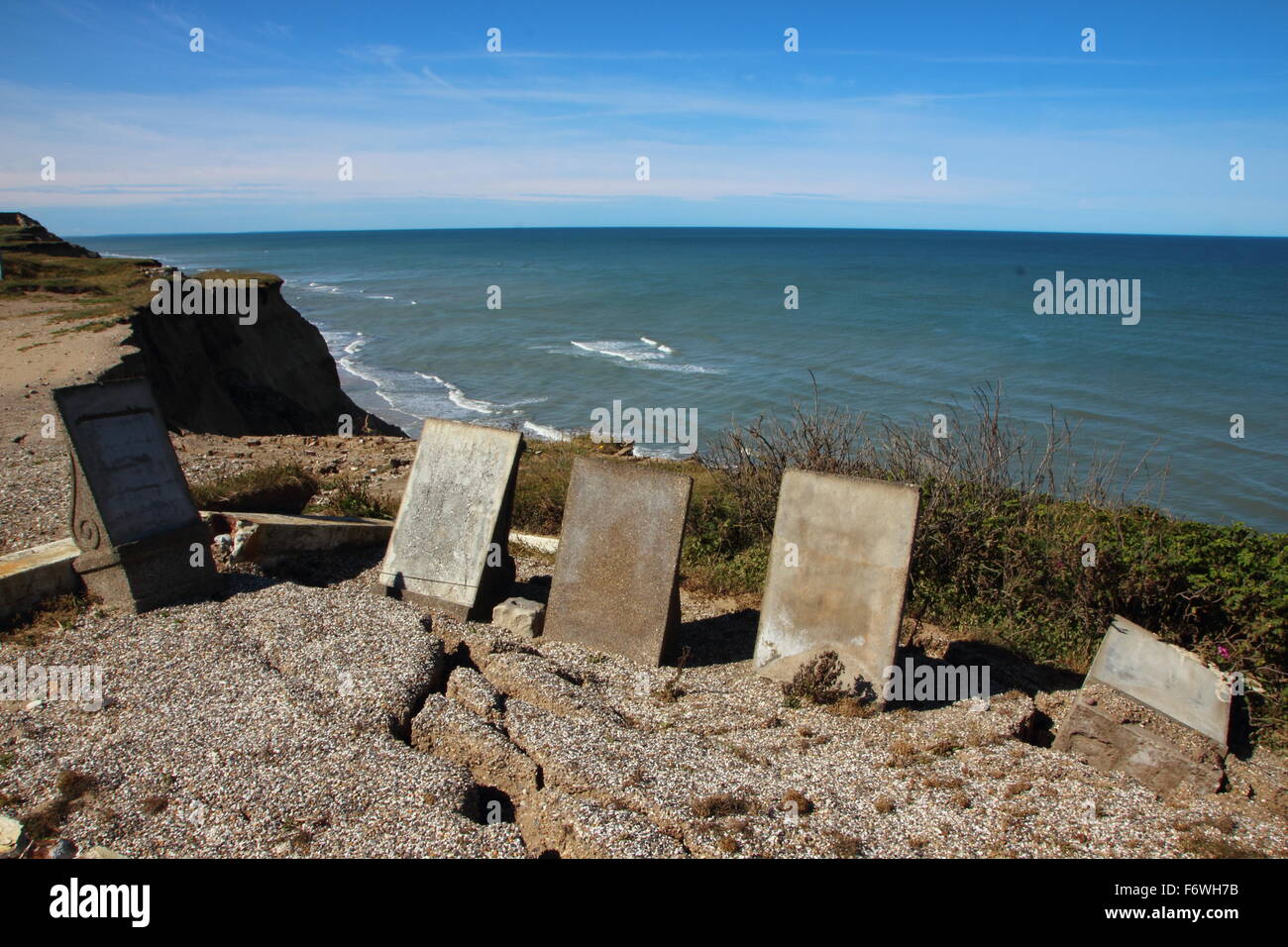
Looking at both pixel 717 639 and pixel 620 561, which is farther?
pixel 717 639

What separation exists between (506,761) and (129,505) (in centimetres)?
394

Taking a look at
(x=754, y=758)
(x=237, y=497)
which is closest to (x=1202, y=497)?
(x=754, y=758)

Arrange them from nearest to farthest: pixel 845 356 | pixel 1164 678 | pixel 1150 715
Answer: pixel 1150 715 → pixel 1164 678 → pixel 845 356

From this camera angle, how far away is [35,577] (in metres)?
6.73

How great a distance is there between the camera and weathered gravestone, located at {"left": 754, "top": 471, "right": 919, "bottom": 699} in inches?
239

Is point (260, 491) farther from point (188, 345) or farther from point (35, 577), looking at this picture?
point (188, 345)

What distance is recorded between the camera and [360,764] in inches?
195

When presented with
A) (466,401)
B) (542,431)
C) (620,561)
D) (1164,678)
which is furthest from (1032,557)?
(466,401)

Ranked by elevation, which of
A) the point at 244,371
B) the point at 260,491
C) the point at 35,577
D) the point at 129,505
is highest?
the point at 244,371

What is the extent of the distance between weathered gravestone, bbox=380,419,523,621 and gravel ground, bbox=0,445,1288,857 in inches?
17.3

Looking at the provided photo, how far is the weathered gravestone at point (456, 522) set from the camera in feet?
23.8

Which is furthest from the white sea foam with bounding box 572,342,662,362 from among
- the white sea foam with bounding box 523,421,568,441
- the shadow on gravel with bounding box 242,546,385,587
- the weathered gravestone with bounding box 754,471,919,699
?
the weathered gravestone with bounding box 754,471,919,699

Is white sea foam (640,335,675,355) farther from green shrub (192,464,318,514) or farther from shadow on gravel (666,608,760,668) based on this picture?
shadow on gravel (666,608,760,668)

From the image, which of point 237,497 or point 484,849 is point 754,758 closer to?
point 484,849
